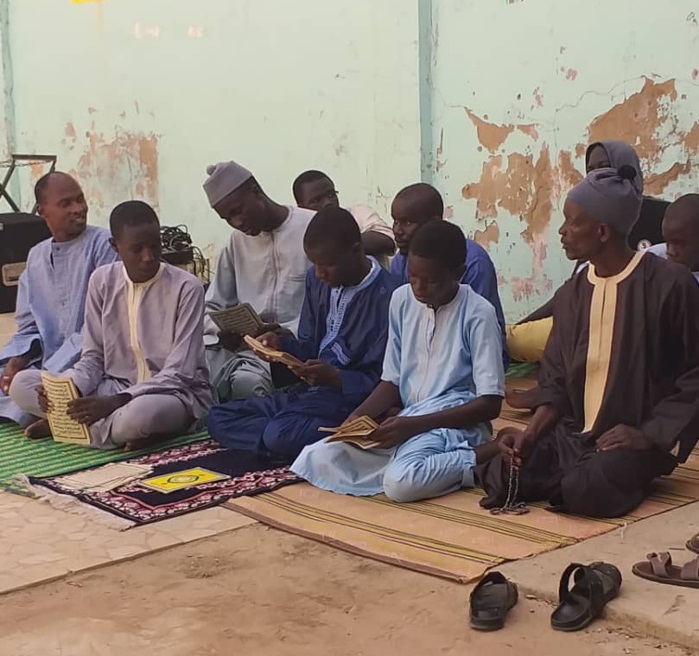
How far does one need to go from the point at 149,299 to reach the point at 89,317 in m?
0.35

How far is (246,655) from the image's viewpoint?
127 inches

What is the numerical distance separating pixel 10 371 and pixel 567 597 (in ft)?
12.3

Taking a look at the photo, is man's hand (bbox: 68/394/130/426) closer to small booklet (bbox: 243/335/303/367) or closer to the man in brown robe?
small booklet (bbox: 243/335/303/367)

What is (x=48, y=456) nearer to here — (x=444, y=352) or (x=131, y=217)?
(x=131, y=217)

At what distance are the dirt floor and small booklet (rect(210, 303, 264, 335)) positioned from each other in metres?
1.91

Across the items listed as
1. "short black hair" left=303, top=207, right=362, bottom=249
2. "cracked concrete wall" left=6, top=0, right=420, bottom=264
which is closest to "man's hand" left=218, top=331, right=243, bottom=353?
"short black hair" left=303, top=207, right=362, bottom=249

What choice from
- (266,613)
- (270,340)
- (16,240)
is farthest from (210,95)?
(266,613)

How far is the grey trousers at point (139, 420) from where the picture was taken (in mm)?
5410

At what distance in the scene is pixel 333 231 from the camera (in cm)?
507

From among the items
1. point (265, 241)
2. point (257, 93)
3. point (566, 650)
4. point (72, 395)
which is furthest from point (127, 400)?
point (257, 93)

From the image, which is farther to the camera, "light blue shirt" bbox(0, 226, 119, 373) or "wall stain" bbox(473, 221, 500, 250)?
"wall stain" bbox(473, 221, 500, 250)

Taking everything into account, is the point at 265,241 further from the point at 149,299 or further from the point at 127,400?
the point at 127,400

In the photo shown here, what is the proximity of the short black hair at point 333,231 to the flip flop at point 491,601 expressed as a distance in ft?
6.50

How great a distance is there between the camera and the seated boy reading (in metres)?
5.47
